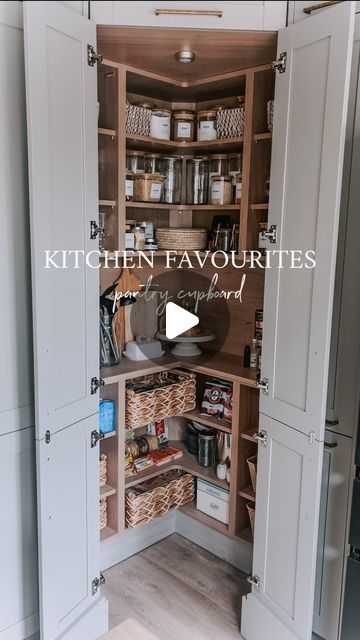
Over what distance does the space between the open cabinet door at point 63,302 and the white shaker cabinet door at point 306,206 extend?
590mm

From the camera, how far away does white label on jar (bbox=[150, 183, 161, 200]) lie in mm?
2161

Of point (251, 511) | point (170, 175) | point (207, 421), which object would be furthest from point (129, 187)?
point (251, 511)

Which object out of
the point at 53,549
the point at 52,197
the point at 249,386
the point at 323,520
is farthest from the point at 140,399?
the point at 52,197

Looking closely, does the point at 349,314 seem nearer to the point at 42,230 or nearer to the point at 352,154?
the point at 352,154

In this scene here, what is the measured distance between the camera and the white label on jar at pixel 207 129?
85.1 inches

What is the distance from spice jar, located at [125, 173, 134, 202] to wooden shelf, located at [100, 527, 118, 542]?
136 centimetres

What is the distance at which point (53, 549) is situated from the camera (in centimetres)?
163

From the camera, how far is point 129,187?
2.06 metres

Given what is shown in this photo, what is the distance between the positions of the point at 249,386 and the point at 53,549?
3.10ft

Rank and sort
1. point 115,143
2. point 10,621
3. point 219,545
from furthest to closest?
point 219,545, point 115,143, point 10,621

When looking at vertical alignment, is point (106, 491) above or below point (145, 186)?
below

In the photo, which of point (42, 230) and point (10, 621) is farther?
point (10, 621)

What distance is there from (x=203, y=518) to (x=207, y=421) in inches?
17.9

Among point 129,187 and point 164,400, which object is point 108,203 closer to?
point 129,187
